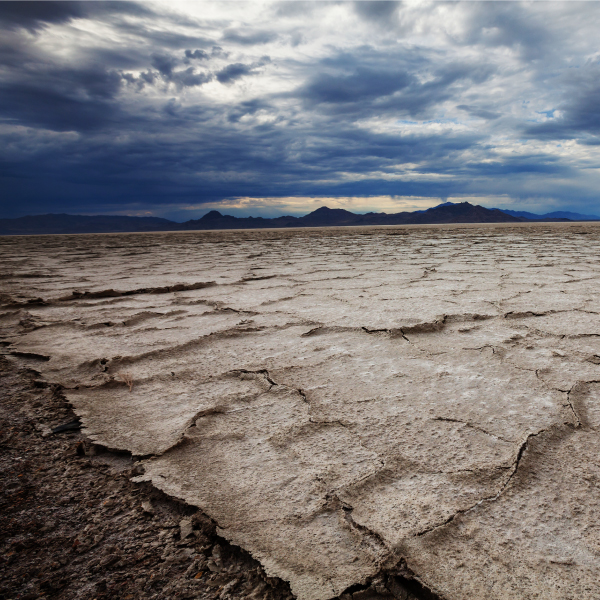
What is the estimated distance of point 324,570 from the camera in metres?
0.56

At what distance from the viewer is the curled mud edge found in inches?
21.8

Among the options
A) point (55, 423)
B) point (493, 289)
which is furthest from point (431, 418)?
point (493, 289)

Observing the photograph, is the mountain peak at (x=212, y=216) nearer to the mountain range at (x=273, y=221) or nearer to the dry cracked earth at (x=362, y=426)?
the mountain range at (x=273, y=221)

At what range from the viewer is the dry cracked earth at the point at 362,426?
1.90ft

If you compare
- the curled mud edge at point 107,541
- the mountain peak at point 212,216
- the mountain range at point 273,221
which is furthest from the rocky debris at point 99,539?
the mountain peak at point 212,216

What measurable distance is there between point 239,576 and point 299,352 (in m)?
0.85

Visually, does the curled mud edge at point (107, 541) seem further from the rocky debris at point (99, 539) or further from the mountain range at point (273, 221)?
the mountain range at point (273, 221)

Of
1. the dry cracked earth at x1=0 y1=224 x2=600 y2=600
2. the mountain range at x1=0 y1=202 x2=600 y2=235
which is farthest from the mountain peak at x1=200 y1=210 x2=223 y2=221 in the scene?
the dry cracked earth at x1=0 y1=224 x2=600 y2=600

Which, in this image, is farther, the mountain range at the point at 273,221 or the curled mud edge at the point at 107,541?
the mountain range at the point at 273,221

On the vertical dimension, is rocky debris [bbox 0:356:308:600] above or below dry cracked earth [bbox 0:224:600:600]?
below

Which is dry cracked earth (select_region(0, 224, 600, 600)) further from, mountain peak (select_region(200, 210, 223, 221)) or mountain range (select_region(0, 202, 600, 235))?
mountain peak (select_region(200, 210, 223, 221))

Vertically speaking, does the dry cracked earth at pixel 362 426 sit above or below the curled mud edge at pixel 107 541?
above

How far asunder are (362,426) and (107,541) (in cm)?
55

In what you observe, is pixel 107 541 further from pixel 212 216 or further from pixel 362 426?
pixel 212 216
